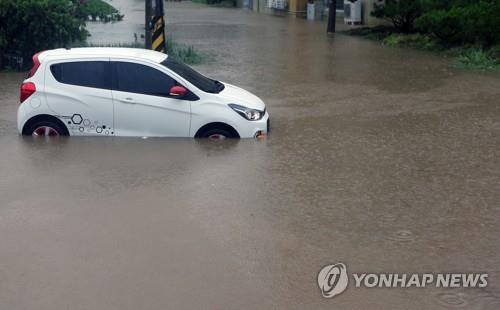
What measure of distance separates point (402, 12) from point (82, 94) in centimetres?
1756

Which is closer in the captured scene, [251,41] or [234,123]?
[234,123]

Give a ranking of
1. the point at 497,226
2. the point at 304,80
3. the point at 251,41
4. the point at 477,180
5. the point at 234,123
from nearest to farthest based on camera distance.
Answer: the point at 497,226, the point at 477,180, the point at 234,123, the point at 304,80, the point at 251,41

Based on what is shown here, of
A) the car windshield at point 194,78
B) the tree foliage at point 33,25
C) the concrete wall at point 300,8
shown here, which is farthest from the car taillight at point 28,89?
the concrete wall at point 300,8

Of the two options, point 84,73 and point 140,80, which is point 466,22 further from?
point 84,73

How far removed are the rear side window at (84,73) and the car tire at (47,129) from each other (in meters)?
0.66

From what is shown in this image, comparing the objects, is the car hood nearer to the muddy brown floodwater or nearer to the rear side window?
the muddy brown floodwater

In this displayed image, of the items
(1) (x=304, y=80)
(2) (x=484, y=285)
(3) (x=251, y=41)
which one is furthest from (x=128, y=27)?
(2) (x=484, y=285)

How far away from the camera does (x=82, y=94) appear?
1055cm

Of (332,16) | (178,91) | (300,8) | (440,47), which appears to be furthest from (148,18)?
(300,8)

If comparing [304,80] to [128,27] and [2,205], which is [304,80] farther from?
[128,27]

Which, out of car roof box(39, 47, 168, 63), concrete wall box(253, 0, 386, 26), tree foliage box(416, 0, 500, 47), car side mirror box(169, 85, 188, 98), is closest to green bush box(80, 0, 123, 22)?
concrete wall box(253, 0, 386, 26)

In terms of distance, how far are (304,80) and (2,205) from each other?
35.2 ft

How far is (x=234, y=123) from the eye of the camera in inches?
415

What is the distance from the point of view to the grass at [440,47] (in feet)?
62.7
